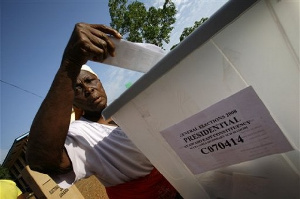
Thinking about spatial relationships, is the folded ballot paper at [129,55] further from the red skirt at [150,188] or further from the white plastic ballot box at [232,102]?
the red skirt at [150,188]

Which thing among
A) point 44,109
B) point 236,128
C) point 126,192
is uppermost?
point 44,109

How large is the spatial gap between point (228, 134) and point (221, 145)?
0.04m

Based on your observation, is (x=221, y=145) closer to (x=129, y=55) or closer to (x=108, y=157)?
(x=129, y=55)

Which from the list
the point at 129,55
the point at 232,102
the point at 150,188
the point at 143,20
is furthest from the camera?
the point at 143,20

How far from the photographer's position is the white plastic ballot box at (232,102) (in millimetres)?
510

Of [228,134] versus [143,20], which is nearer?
[228,134]

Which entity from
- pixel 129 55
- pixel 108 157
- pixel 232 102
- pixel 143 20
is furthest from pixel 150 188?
pixel 143 20

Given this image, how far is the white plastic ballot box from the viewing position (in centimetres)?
51

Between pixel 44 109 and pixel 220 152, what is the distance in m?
0.73

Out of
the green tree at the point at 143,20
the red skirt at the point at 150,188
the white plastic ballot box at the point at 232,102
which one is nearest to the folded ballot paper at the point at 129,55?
the white plastic ballot box at the point at 232,102

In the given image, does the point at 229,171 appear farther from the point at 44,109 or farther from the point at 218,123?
the point at 44,109

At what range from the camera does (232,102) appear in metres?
0.56

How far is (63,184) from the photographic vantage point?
1176mm

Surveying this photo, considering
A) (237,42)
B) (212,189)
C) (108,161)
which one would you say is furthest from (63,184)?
(237,42)
